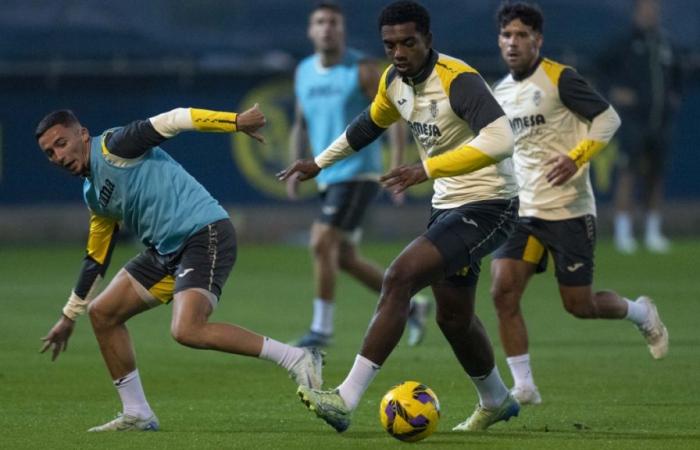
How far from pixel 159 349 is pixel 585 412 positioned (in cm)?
453

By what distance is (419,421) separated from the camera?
8.47 metres

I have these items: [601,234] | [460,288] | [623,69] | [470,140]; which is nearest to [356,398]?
[460,288]

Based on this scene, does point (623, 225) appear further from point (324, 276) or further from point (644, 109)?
point (324, 276)

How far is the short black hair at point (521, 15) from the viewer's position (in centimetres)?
1035

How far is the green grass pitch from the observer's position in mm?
8781

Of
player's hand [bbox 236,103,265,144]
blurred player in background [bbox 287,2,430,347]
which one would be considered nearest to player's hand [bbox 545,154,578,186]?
player's hand [bbox 236,103,265,144]

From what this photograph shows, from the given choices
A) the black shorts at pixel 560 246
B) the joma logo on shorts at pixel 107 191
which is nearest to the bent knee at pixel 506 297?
the black shorts at pixel 560 246

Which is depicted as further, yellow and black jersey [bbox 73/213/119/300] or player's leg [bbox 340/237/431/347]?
player's leg [bbox 340/237/431/347]

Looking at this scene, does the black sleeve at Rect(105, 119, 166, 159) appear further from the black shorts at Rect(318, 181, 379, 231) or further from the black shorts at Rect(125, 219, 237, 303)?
the black shorts at Rect(318, 181, 379, 231)

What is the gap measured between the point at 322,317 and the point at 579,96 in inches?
152

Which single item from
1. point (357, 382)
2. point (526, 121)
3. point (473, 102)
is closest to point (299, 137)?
point (526, 121)

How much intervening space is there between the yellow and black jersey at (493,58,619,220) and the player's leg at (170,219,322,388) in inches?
88.4

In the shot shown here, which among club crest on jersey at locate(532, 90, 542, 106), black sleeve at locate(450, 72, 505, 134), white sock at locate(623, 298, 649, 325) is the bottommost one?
white sock at locate(623, 298, 649, 325)

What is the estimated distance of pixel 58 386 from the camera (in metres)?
11.0
